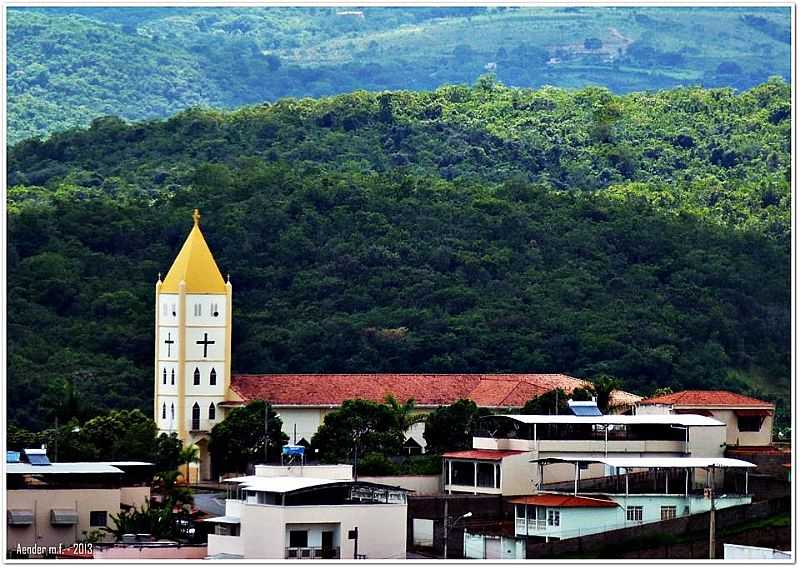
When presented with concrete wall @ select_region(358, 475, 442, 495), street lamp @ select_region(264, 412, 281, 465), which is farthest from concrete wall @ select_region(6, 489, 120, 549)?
street lamp @ select_region(264, 412, 281, 465)

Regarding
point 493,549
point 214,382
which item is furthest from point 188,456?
point 493,549

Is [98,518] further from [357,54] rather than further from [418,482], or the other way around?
[357,54]

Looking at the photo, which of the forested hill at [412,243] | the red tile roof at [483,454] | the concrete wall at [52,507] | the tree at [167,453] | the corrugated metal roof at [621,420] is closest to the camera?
the concrete wall at [52,507]

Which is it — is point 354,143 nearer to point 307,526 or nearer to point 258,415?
point 258,415

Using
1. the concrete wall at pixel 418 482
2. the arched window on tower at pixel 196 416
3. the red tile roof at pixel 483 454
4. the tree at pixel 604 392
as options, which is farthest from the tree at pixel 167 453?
the tree at pixel 604 392

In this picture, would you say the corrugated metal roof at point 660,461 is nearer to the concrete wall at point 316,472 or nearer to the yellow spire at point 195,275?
the concrete wall at point 316,472

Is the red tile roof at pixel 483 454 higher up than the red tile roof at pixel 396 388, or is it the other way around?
the red tile roof at pixel 396 388
